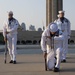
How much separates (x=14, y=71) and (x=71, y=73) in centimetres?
174

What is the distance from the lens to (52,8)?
37.2m

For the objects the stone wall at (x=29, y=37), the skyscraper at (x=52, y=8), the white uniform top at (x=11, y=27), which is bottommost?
the stone wall at (x=29, y=37)

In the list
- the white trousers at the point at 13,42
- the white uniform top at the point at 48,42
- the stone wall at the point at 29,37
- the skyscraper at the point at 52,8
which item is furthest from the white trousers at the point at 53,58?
the stone wall at the point at 29,37

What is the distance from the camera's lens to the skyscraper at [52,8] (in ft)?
103

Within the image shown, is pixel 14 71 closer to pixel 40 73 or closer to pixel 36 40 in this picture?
pixel 40 73

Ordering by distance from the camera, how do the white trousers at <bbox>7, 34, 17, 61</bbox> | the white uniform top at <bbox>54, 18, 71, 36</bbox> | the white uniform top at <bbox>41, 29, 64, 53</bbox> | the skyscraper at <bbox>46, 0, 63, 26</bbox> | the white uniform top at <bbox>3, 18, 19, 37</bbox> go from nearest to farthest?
the white uniform top at <bbox>41, 29, 64, 53</bbox> < the white uniform top at <bbox>3, 18, 19, 37</bbox> < the white trousers at <bbox>7, 34, 17, 61</bbox> < the white uniform top at <bbox>54, 18, 71, 36</bbox> < the skyscraper at <bbox>46, 0, 63, 26</bbox>


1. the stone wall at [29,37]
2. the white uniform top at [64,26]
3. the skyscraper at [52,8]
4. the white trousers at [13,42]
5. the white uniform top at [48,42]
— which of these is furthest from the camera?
the stone wall at [29,37]

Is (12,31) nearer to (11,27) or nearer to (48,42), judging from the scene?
(11,27)

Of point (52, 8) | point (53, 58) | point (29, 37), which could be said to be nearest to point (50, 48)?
point (53, 58)

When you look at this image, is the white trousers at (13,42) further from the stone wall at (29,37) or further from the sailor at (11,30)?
the stone wall at (29,37)

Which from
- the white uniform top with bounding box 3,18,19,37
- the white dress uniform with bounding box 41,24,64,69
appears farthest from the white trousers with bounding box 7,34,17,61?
the white dress uniform with bounding box 41,24,64,69

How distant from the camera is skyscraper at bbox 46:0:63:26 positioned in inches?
1232

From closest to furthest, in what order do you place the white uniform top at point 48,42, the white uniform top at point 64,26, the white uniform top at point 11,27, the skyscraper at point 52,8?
the white uniform top at point 48,42 → the white uniform top at point 11,27 → the white uniform top at point 64,26 → the skyscraper at point 52,8

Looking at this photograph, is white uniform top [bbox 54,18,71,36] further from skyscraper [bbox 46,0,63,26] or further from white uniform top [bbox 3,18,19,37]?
skyscraper [bbox 46,0,63,26]
